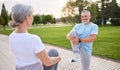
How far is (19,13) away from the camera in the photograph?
2863 millimetres

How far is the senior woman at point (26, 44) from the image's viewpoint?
9.46 ft

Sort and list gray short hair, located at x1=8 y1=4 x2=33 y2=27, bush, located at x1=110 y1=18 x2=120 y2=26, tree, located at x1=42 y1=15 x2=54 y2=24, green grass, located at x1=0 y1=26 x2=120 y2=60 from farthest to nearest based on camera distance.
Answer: tree, located at x1=42 y1=15 x2=54 y2=24 < bush, located at x1=110 y1=18 x2=120 y2=26 < green grass, located at x1=0 y1=26 x2=120 y2=60 < gray short hair, located at x1=8 y1=4 x2=33 y2=27

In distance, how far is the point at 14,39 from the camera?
3.03m

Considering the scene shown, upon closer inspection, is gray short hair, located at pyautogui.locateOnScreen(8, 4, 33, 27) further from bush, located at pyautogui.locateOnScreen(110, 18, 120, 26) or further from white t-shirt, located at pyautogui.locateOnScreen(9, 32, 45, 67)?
bush, located at pyautogui.locateOnScreen(110, 18, 120, 26)

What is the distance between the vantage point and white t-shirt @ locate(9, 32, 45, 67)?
9.48 feet

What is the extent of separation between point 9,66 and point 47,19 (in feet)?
343

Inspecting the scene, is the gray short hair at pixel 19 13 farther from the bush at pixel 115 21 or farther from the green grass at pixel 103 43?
the bush at pixel 115 21

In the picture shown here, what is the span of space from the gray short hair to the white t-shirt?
0.16 meters

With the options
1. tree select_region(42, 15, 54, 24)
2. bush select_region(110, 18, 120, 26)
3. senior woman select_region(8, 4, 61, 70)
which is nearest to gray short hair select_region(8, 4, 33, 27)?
senior woman select_region(8, 4, 61, 70)

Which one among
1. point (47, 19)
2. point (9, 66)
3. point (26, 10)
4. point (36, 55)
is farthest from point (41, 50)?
point (47, 19)

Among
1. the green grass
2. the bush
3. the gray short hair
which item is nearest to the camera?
the gray short hair

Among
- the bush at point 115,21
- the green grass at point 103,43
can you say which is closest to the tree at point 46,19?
the bush at point 115,21

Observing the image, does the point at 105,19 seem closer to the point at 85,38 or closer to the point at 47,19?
the point at 47,19

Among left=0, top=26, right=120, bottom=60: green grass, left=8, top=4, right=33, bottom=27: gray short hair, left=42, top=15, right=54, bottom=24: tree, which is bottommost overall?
left=42, top=15, right=54, bottom=24: tree
